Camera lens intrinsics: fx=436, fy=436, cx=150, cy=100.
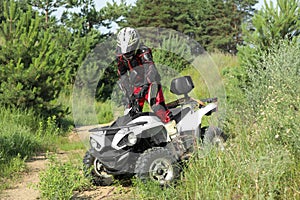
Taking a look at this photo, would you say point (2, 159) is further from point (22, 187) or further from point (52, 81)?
point (52, 81)

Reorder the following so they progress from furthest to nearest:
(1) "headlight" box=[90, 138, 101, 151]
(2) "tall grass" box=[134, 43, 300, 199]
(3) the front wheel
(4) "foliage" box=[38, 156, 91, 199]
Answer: (1) "headlight" box=[90, 138, 101, 151]
(3) the front wheel
(4) "foliage" box=[38, 156, 91, 199]
(2) "tall grass" box=[134, 43, 300, 199]

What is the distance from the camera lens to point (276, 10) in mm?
8023

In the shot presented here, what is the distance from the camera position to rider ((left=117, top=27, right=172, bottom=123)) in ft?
15.4

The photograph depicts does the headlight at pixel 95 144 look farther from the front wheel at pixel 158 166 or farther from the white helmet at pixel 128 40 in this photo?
the white helmet at pixel 128 40

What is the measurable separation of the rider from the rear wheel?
2.64ft

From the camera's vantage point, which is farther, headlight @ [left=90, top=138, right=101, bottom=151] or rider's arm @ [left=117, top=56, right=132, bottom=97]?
rider's arm @ [left=117, top=56, right=132, bottom=97]

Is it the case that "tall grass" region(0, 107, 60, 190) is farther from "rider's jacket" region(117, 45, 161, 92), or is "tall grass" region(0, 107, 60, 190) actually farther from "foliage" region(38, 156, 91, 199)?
"rider's jacket" region(117, 45, 161, 92)

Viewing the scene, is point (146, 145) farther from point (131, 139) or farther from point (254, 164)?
point (254, 164)

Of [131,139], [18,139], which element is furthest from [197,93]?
[131,139]

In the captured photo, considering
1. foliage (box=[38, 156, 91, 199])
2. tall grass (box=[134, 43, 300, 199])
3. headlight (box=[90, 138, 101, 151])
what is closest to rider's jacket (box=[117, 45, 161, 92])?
headlight (box=[90, 138, 101, 151])

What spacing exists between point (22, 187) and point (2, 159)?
2.20 feet

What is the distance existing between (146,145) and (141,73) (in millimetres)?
778

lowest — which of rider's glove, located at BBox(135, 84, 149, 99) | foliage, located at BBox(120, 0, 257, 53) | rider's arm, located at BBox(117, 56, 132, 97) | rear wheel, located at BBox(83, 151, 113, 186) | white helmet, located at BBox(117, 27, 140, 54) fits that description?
rear wheel, located at BBox(83, 151, 113, 186)

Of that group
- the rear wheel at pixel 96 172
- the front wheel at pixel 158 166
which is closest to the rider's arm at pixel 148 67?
the front wheel at pixel 158 166
